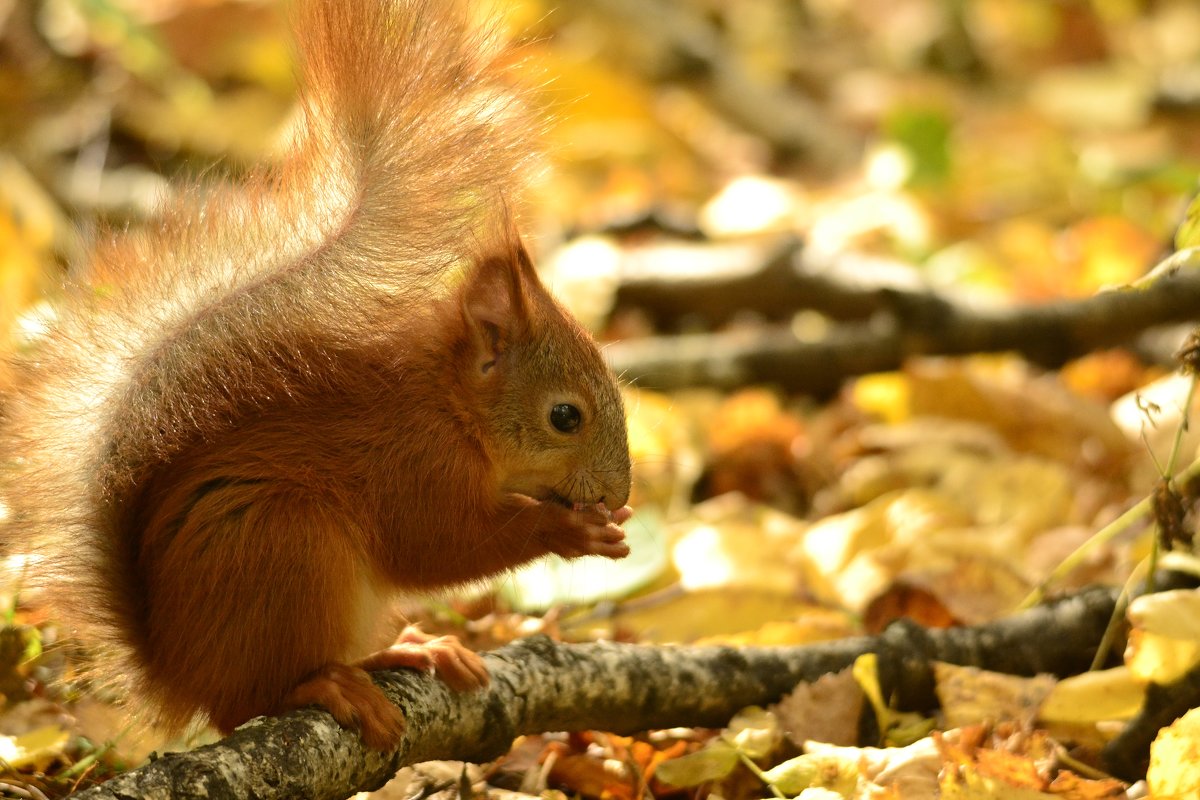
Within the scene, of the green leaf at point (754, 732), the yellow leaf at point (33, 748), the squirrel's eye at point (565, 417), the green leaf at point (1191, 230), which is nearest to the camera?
the green leaf at point (1191, 230)

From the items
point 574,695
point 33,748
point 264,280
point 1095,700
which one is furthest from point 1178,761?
point 33,748

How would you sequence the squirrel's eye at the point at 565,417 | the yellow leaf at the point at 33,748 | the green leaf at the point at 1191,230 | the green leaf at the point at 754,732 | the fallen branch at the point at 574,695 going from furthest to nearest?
the squirrel's eye at the point at 565,417 → the green leaf at the point at 754,732 → the yellow leaf at the point at 33,748 → the green leaf at the point at 1191,230 → the fallen branch at the point at 574,695

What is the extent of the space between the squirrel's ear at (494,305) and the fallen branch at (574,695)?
38 centimetres

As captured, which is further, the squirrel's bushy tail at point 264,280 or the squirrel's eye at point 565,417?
the squirrel's eye at point 565,417

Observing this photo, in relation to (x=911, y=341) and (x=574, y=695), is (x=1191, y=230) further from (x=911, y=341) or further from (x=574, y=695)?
(x=911, y=341)

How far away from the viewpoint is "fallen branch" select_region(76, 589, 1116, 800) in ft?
4.03

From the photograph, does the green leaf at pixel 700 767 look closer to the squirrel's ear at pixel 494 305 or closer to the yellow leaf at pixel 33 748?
the squirrel's ear at pixel 494 305

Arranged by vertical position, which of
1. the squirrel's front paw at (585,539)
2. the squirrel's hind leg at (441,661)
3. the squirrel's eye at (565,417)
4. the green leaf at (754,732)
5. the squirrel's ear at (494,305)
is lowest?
the green leaf at (754,732)

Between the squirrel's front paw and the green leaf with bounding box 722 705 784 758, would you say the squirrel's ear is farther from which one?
the green leaf with bounding box 722 705 784 758

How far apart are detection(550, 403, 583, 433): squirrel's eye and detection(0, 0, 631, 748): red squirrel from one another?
101 millimetres

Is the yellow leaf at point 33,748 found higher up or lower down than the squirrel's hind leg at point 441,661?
lower down

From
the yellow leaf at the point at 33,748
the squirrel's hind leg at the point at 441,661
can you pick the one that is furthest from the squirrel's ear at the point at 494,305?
the yellow leaf at the point at 33,748

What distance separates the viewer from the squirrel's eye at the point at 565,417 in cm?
176

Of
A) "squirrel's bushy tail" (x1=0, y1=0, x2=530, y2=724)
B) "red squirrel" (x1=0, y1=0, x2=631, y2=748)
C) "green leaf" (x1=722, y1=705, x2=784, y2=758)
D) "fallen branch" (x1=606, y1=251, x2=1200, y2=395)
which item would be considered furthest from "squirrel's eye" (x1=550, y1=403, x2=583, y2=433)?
"fallen branch" (x1=606, y1=251, x2=1200, y2=395)
